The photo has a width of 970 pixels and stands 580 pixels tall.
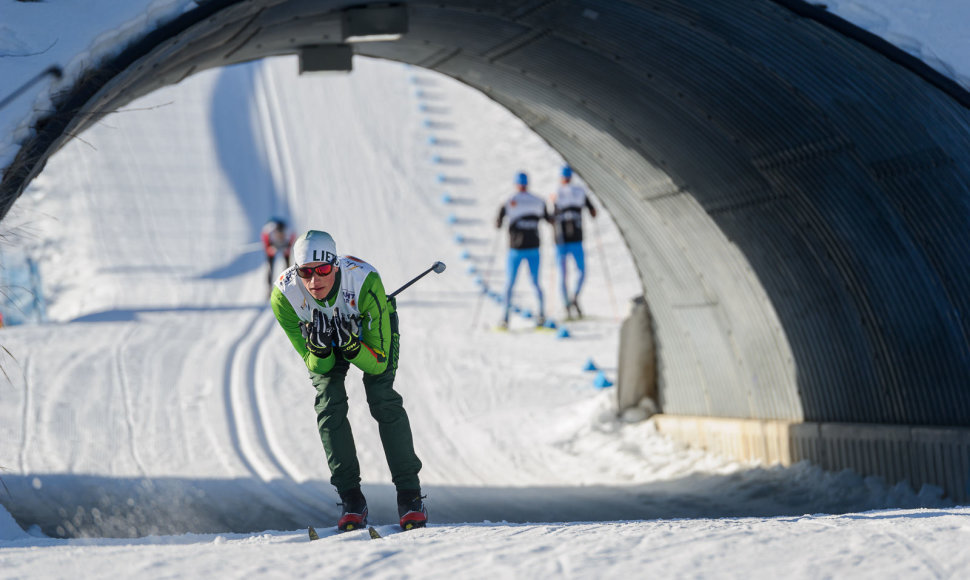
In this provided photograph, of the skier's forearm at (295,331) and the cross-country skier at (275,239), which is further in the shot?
the cross-country skier at (275,239)

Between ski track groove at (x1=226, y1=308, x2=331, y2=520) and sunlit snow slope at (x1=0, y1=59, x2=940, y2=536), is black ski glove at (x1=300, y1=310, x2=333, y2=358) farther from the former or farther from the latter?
ski track groove at (x1=226, y1=308, x2=331, y2=520)

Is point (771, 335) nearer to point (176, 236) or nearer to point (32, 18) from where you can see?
point (32, 18)

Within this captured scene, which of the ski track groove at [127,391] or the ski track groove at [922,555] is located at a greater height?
the ski track groove at [127,391]

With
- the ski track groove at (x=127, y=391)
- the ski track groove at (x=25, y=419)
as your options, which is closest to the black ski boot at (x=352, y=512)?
the ski track groove at (x=127, y=391)

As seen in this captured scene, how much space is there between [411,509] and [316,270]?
52.6 inches

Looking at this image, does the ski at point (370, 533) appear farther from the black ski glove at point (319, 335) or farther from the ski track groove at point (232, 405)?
the ski track groove at point (232, 405)

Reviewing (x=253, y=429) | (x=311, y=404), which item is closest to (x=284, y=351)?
(x=311, y=404)

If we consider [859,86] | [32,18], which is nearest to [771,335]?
[859,86]

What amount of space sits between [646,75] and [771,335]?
7.81ft

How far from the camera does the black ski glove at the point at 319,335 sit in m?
5.51

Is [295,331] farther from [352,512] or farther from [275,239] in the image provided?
[275,239]

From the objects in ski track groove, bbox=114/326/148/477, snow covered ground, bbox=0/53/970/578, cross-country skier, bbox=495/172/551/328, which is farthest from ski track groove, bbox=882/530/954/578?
cross-country skier, bbox=495/172/551/328

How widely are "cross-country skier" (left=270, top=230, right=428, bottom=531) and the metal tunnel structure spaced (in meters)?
1.29

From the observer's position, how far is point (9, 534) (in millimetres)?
5699
